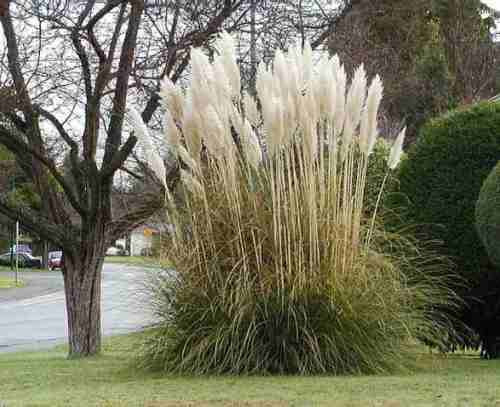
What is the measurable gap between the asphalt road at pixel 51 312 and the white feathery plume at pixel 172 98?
1.35 meters

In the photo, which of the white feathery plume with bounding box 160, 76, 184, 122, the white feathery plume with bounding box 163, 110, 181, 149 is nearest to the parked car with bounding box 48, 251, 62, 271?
the white feathery plume with bounding box 160, 76, 184, 122

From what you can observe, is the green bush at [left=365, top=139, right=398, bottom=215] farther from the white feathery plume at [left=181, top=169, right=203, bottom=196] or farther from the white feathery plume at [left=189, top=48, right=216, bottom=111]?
the white feathery plume at [left=189, top=48, right=216, bottom=111]

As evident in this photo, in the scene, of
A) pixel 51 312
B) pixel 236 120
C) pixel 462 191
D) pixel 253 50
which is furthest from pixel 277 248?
pixel 51 312

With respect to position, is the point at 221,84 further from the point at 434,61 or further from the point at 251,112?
the point at 434,61

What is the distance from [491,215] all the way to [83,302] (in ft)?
15.5

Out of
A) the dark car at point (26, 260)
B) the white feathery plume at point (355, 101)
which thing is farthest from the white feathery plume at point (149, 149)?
the dark car at point (26, 260)

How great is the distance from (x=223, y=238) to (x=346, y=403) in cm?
241

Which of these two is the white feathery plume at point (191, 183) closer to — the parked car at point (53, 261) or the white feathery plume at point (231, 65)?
the white feathery plume at point (231, 65)

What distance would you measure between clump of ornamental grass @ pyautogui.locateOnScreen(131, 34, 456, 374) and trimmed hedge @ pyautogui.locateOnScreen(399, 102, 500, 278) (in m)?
1.20

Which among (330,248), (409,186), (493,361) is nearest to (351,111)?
(330,248)

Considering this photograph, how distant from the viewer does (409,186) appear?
911 centimetres

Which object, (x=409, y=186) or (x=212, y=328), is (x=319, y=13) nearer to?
(x=409, y=186)

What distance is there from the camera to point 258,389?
19.3 feet

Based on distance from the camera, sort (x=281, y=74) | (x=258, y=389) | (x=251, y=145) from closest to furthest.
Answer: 1. (x=258, y=389)
2. (x=251, y=145)
3. (x=281, y=74)
